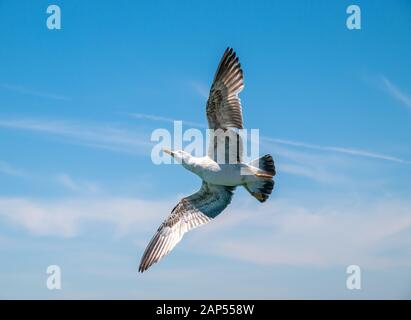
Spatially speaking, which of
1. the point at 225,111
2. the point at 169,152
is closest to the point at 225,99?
the point at 225,111

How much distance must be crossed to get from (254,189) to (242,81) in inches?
75.1

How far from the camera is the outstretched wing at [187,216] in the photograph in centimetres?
1049

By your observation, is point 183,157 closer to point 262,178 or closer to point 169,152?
point 169,152

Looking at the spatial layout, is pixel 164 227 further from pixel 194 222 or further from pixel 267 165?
pixel 267 165

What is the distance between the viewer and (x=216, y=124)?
9906mm

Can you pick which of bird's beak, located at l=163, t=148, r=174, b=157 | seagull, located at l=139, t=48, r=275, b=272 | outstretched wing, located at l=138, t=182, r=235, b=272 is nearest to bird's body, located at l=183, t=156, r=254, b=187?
seagull, located at l=139, t=48, r=275, b=272

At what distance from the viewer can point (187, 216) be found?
34.9 ft

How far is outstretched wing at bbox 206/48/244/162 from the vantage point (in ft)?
32.2

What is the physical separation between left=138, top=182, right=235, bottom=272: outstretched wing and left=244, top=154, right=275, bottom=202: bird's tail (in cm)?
64

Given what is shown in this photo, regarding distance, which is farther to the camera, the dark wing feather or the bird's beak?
the bird's beak

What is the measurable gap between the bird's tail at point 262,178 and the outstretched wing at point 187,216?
25.1 inches

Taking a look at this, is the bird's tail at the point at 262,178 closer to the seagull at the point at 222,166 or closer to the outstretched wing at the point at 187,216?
the seagull at the point at 222,166

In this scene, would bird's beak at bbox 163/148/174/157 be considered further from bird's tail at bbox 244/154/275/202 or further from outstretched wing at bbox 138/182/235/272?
bird's tail at bbox 244/154/275/202

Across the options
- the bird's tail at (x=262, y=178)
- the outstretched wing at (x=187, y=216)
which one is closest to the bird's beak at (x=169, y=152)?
the outstretched wing at (x=187, y=216)
